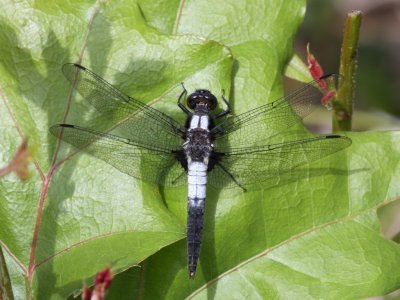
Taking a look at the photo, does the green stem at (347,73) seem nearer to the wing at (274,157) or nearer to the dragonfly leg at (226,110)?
the wing at (274,157)

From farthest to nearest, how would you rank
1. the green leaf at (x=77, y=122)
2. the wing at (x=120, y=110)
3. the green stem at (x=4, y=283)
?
the wing at (x=120, y=110)
the green leaf at (x=77, y=122)
the green stem at (x=4, y=283)

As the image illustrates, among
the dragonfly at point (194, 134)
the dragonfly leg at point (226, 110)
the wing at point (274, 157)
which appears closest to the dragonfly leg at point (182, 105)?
the dragonfly at point (194, 134)

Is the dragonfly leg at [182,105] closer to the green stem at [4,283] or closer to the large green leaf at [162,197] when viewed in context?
the large green leaf at [162,197]

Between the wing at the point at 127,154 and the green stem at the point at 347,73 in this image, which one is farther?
the green stem at the point at 347,73

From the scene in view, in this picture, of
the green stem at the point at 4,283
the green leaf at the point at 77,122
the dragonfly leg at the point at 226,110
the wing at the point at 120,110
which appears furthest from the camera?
the dragonfly leg at the point at 226,110

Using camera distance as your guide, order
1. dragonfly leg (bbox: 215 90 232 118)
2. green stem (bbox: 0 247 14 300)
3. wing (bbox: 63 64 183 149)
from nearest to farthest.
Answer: green stem (bbox: 0 247 14 300) → wing (bbox: 63 64 183 149) → dragonfly leg (bbox: 215 90 232 118)

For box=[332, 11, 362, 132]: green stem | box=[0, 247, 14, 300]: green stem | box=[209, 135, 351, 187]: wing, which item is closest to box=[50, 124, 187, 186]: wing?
box=[209, 135, 351, 187]: wing

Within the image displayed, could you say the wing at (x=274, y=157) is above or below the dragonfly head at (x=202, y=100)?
below

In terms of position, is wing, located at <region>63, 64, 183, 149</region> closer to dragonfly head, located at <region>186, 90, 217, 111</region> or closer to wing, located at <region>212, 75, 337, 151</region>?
dragonfly head, located at <region>186, 90, 217, 111</region>
